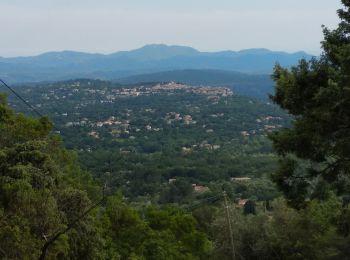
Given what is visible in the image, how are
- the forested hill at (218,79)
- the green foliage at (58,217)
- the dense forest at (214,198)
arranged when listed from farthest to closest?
1. the forested hill at (218,79)
2. the green foliage at (58,217)
3. the dense forest at (214,198)

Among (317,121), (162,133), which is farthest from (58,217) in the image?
(162,133)

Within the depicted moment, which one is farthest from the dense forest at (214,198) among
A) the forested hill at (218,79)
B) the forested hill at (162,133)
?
the forested hill at (218,79)

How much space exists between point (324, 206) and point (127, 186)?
1026 inches

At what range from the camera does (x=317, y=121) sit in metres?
6.56

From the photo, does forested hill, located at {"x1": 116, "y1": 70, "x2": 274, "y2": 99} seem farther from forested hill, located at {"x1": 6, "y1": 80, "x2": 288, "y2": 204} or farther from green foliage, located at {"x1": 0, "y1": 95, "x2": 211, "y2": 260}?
green foliage, located at {"x1": 0, "y1": 95, "x2": 211, "y2": 260}

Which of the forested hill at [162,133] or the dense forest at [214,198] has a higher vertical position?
the dense forest at [214,198]

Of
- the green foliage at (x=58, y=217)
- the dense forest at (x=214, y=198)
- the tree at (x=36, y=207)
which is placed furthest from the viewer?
the green foliage at (x=58, y=217)

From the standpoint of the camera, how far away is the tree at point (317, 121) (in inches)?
243

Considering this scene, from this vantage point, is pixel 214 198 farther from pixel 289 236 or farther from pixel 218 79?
pixel 218 79

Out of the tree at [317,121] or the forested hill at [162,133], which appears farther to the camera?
the forested hill at [162,133]

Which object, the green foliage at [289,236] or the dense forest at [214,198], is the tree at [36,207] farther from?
the green foliage at [289,236]

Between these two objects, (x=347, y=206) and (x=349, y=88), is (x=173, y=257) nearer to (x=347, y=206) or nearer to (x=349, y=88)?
(x=347, y=206)

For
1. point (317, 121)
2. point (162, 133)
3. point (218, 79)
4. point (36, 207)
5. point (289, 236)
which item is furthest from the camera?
point (218, 79)

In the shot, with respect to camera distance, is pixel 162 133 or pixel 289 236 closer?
pixel 289 236
